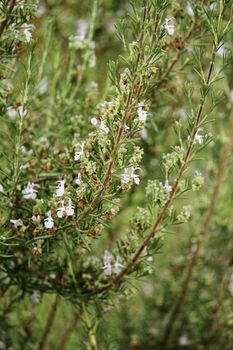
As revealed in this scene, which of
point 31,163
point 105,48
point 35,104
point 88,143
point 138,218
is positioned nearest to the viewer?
point 88,143

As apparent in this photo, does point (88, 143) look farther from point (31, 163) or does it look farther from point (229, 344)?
point (229, 344)

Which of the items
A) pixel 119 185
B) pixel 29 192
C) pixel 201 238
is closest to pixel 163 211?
pixel 119 185

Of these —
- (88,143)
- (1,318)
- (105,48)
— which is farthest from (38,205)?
(105,48)

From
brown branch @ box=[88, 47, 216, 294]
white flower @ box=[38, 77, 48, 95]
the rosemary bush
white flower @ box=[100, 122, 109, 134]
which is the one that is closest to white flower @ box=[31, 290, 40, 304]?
the rosemary bush

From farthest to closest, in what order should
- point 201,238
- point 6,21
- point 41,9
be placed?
1. point 41,9
2. point 201,238
3. point 6,21

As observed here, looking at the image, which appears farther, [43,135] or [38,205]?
[43,135]

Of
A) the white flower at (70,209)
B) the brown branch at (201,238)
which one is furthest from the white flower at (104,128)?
the brown branch at (201,238)

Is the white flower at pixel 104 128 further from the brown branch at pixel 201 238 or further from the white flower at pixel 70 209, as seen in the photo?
the brown branch at pixel 201 238

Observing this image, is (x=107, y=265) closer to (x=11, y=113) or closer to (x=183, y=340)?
(x=11, y=113)
